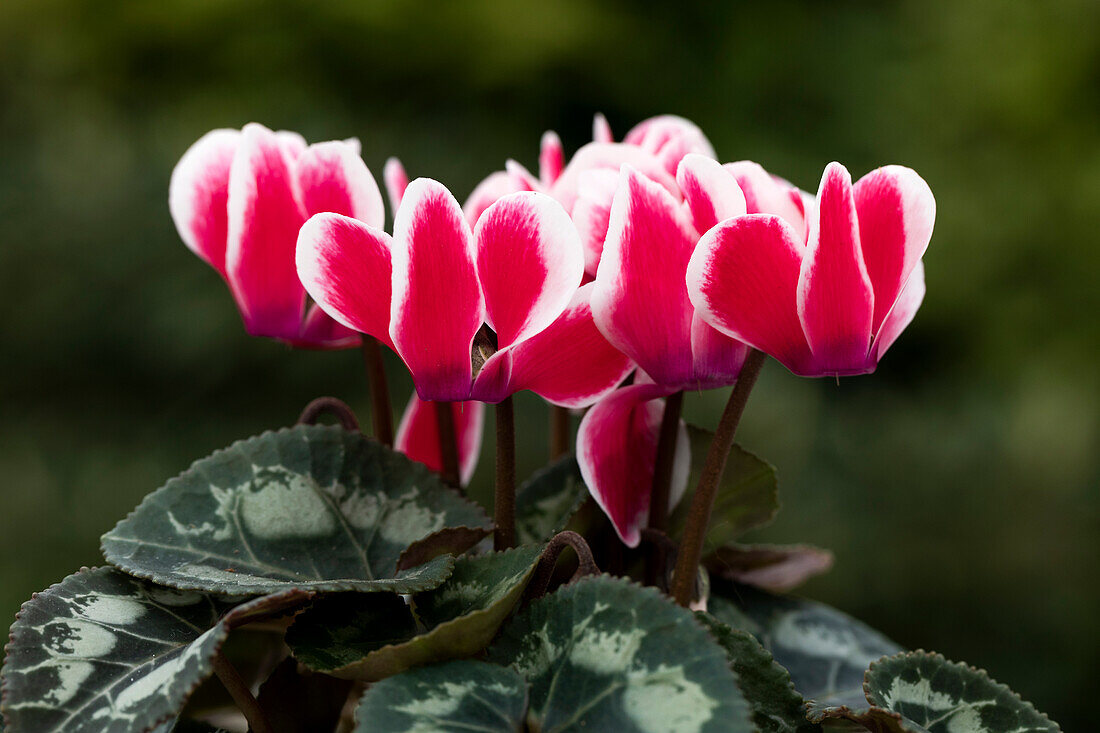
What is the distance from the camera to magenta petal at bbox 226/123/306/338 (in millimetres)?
590

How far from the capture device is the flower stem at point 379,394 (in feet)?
2.14

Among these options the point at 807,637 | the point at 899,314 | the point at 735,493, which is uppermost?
the point at 899,314

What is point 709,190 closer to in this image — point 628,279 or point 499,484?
point 628,279

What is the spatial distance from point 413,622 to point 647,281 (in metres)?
0.20

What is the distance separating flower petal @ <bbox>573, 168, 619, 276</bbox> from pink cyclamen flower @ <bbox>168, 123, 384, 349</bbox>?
107 mm

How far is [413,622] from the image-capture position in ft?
1.77

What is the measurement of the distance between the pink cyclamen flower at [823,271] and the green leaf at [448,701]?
0.17 meters

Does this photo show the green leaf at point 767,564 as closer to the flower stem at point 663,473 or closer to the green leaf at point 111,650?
the flower stem at point 663,473

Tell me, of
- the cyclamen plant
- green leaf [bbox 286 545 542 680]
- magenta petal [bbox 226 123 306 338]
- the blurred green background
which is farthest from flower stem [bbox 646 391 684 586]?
the blurred green background

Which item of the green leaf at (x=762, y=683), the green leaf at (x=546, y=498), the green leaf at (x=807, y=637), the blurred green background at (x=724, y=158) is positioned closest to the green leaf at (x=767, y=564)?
the green leaf at (x=807, y=637)

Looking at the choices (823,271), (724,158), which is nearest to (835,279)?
(823,271)

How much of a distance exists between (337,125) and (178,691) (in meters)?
1.88

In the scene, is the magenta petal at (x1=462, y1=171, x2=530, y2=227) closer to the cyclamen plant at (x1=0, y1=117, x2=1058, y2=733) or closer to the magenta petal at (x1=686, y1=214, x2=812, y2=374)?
the cyclamen plant at (x1=0, y1=117, x2=1058, y2=733)

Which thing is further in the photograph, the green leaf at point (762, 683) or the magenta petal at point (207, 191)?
the magenta petal at point (207, 191)
